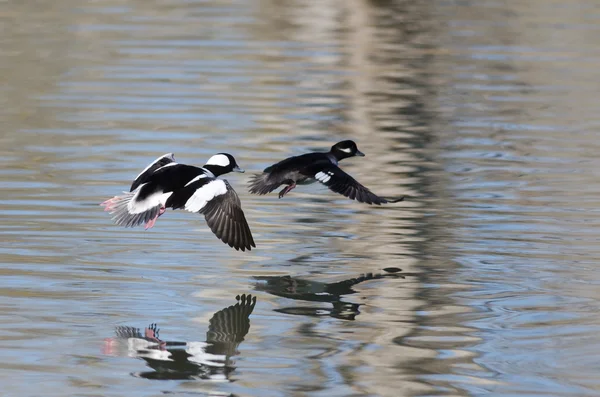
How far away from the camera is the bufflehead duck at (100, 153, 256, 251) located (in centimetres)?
930

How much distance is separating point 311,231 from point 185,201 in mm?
1865

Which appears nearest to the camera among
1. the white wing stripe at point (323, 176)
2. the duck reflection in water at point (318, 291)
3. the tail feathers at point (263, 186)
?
the duck reflection in water at point (318, 291)

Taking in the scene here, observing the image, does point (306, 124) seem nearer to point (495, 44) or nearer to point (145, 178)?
point (145, 178)

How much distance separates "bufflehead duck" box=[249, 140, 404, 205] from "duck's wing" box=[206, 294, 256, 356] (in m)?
1.98

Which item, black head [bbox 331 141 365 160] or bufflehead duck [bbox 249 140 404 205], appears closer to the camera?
bufflehead duck [bbox 249 140 404 205]

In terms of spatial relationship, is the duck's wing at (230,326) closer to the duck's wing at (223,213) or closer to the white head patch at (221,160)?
the duck's wing at (223,213)

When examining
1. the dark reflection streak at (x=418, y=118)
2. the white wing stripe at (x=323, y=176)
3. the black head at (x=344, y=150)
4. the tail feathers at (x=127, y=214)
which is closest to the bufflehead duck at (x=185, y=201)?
the tail feathers at (x=127, y=214)

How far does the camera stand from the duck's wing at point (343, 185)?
10.5 m

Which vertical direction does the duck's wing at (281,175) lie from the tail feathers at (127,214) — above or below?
above

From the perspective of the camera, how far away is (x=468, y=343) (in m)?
7.94

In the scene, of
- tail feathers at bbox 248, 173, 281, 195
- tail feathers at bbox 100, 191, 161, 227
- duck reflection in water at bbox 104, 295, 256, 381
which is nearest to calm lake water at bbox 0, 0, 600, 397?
duck reflection in water at bbox 104, 295, 256, 381

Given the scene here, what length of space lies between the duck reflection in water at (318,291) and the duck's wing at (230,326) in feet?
0.81

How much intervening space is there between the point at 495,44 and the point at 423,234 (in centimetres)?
1605

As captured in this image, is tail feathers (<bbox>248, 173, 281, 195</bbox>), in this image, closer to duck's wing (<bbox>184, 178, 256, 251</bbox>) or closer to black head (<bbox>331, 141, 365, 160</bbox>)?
black head (<bbox>331, 141, 365, 160</bbox>)
